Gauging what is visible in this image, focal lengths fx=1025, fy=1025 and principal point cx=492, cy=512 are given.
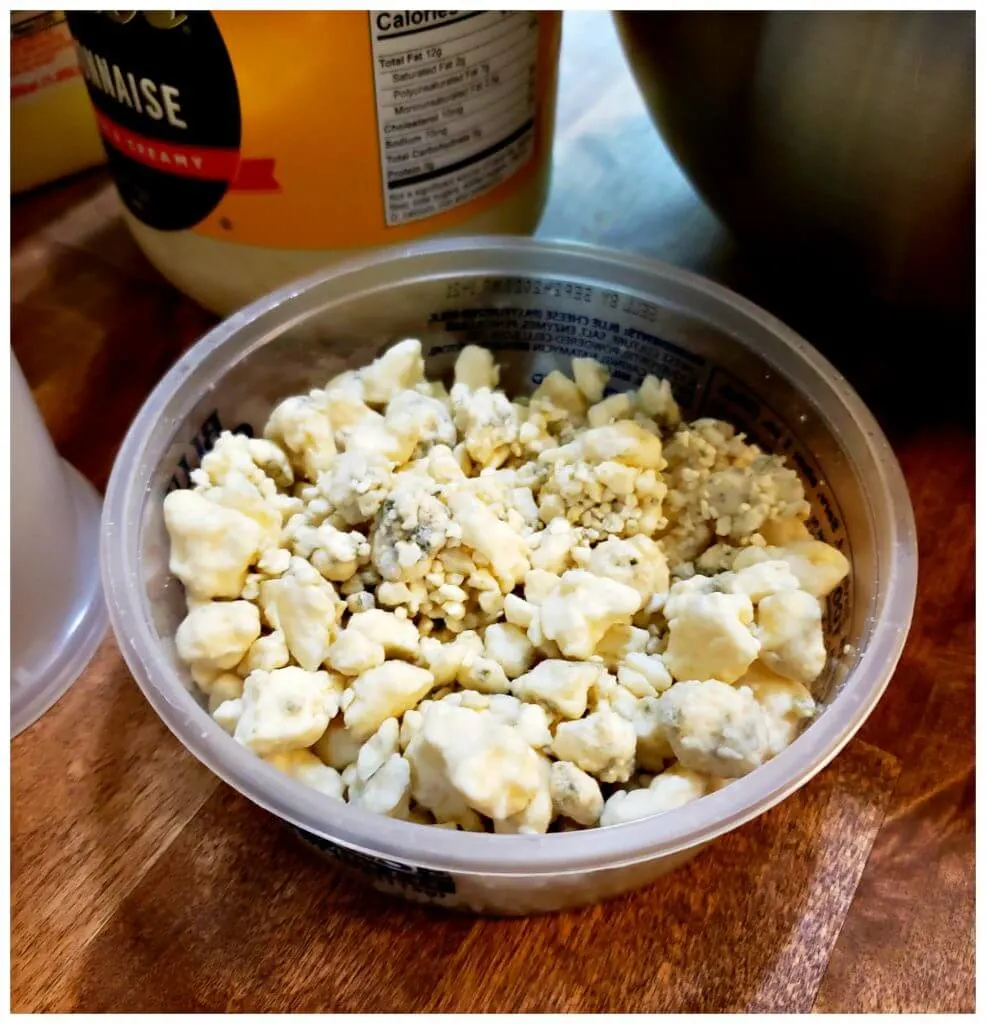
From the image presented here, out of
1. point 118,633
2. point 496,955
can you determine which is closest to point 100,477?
point 118,633

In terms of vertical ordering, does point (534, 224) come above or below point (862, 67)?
below

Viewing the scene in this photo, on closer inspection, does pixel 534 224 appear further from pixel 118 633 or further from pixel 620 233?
pixel 118 633

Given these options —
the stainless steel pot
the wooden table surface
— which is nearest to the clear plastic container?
the wooden table surface

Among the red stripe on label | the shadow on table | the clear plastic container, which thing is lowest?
the shadow on table

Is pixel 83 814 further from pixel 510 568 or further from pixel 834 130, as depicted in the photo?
pixel 834 130

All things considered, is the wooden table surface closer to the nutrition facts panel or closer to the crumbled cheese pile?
the crumbled cheese pile

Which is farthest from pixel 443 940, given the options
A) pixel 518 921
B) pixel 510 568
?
pixel 510 568

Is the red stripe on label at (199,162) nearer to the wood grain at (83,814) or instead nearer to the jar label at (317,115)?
the jar label at (317,115)

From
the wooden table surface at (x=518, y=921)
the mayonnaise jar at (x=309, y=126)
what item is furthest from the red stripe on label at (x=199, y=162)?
the wooden table surface at (x=518, y=921)
